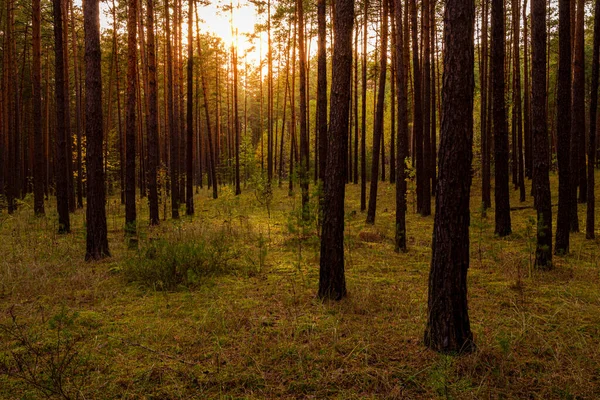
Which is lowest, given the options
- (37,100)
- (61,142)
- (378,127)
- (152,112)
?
(61,142)

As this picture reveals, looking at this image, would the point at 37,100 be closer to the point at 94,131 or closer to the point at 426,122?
the point at 94,131

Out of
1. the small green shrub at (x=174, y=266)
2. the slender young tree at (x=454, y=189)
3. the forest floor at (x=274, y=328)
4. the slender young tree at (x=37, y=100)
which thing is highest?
the slender young tree at (x=37, y=100)

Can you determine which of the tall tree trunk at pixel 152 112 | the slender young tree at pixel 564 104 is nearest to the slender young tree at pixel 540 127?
the slender young tree at pixel 564 104

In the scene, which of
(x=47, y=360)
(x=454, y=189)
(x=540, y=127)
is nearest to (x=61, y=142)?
(x=47, y=360)

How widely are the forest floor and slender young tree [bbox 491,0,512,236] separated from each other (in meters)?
2.52

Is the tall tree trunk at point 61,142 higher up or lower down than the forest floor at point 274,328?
higher up

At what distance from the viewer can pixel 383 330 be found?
14.6ft

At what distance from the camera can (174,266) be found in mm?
6465

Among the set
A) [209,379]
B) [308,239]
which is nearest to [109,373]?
[209,379]

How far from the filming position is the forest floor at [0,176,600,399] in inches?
129

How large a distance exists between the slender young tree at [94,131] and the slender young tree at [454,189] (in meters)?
6.96

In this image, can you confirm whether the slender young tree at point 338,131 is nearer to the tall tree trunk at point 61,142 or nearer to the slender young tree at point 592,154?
the slender young tree at point 592,154

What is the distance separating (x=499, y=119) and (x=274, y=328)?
864 cm

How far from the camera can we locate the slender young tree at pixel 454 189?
11.7 ft
